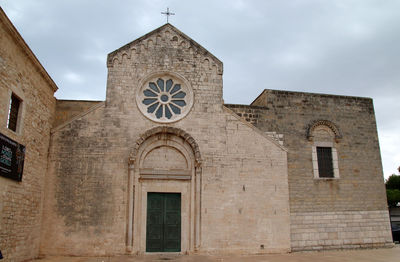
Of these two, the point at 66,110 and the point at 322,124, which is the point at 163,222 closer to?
the point at 66,110

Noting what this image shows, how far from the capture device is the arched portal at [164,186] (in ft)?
41.9

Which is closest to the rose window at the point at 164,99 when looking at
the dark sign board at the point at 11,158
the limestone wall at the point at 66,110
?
the limestone wall at the point at 66,110

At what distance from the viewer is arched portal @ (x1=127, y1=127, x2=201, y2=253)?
12.8 meters

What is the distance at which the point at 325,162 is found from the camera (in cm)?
1512

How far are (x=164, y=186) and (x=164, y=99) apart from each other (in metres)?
3.57

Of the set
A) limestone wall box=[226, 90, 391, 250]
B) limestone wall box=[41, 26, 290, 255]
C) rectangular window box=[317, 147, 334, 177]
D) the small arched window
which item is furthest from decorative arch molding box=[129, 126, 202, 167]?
rectangular window box=[317, 147, 334, 177]

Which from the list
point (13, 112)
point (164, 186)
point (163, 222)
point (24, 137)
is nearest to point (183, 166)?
point (164, 186)

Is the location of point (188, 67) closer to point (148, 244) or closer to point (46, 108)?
point (46, 108)

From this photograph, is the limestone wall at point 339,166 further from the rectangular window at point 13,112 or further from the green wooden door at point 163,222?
the rectangular window at point 13,112

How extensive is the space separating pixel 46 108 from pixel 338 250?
1273 centimetres

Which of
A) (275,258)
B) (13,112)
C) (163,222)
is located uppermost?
(13,112)

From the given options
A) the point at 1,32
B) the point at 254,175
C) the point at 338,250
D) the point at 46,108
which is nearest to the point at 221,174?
the point at 254,175

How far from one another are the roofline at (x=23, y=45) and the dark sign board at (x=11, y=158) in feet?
9.53

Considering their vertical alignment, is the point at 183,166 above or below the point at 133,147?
below
